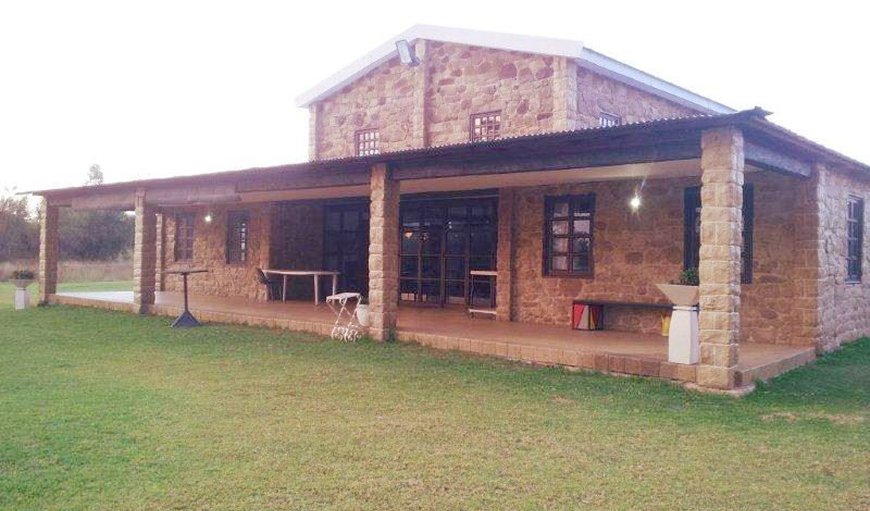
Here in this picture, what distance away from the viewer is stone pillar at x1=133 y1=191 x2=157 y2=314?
1309cm

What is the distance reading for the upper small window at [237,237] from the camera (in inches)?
632

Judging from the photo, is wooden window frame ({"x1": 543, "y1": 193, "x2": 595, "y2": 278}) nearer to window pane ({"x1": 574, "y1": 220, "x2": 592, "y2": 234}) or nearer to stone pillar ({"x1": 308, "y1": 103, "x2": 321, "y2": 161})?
window pane ({"x1": 574, "y1": 220, "x2": 592, "y2": 234})

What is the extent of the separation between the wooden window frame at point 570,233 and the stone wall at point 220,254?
6.86 metres

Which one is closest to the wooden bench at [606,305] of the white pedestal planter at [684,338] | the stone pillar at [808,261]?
the stone pillar at [808,261]

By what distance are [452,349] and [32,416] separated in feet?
15.6

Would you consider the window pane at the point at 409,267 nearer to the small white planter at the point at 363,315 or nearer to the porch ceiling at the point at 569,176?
the porch ceiling at the point at 569,176

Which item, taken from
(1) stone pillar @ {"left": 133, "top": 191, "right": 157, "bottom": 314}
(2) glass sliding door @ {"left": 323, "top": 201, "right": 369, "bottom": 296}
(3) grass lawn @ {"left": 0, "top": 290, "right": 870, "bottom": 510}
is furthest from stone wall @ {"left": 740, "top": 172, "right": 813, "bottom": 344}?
(1) stone pillar @ {"left": 133, "top": 191, "right": 157, "bottom": 314}

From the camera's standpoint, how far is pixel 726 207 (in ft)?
21.0

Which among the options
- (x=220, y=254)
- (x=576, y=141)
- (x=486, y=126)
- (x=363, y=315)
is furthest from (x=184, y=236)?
(x=576, y=141)

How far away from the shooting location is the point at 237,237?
1623 cm

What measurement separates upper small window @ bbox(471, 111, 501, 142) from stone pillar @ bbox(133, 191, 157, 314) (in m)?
6.36

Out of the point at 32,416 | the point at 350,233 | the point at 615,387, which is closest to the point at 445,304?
the point at 350,233

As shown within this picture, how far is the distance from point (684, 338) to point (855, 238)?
5.23 meters

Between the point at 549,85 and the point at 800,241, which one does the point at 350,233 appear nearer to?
the point at 549,85
